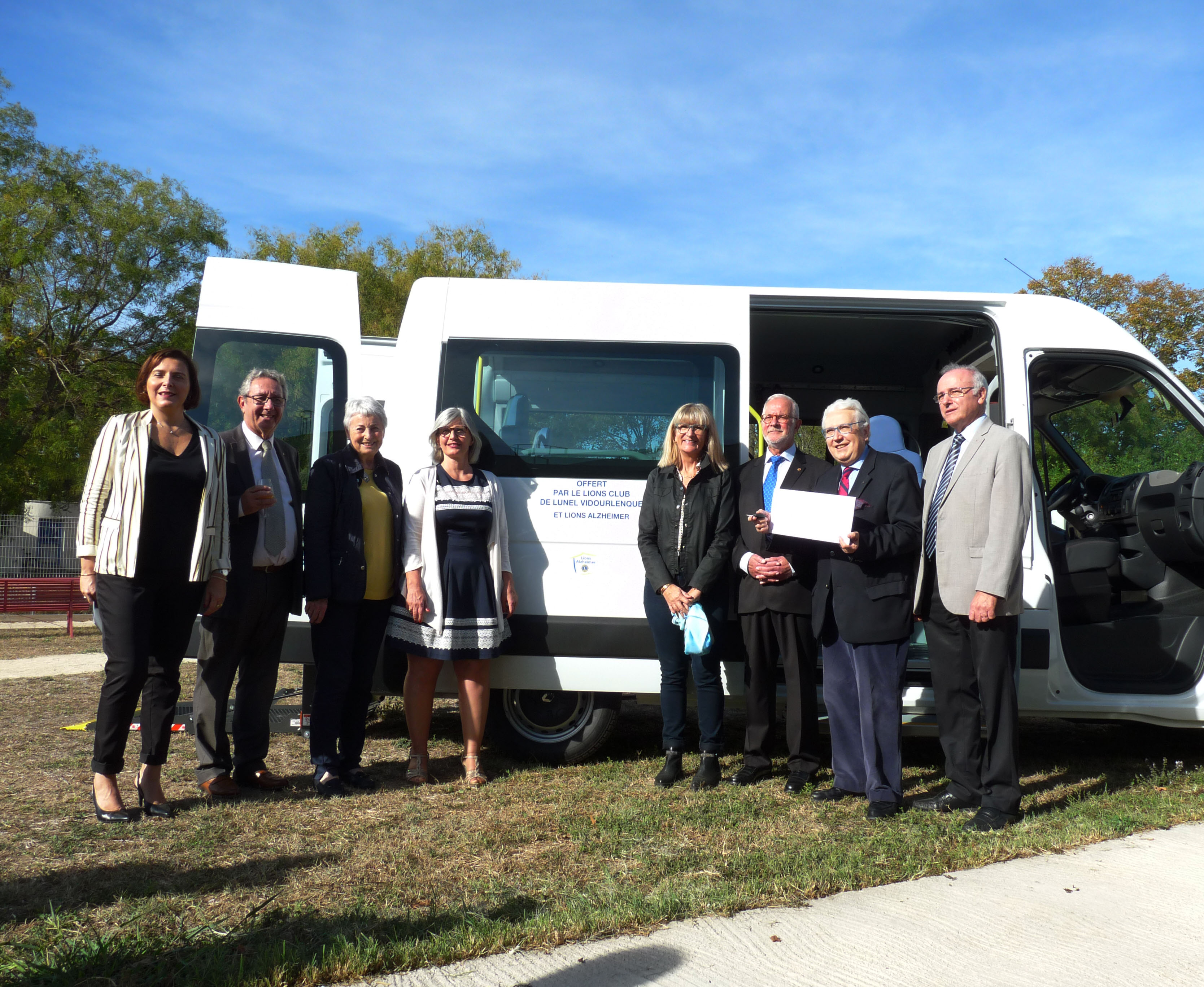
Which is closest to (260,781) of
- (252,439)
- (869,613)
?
(252,439)

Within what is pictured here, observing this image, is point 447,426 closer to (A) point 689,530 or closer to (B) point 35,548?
(A) point 689,530

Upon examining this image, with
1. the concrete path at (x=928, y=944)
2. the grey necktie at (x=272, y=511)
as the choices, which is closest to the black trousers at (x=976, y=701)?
the concrete path at (x=928, y=944)

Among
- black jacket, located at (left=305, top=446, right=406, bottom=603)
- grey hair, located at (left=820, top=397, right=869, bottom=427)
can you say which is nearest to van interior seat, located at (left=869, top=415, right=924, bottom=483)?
grey hair, located at (left=820, top=397, right=869, bottom=427)

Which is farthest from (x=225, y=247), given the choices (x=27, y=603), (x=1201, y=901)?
(x=1201, y=901)

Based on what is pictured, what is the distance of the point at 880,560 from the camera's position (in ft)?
14.4

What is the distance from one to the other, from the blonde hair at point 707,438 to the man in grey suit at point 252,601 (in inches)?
72.6

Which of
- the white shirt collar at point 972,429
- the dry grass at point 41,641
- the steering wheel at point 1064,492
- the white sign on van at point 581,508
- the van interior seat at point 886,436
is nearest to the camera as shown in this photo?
the white shirt collar at point 972,429

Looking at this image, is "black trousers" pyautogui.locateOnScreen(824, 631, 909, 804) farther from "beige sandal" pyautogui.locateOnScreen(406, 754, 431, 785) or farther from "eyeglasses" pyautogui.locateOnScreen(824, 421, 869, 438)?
"beige sandal" pyautogui.locateOnScreen(406, 754, 431, 785)

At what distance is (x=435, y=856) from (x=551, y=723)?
5.58 feet

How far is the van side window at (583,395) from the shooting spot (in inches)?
200

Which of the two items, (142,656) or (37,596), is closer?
(142,656)

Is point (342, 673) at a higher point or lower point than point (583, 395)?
lower

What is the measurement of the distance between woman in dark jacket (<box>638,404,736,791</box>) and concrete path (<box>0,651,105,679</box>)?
680 centimetres

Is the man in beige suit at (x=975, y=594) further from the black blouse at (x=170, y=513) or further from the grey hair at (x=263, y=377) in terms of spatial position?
the black blouse at (x=170, y=513)
